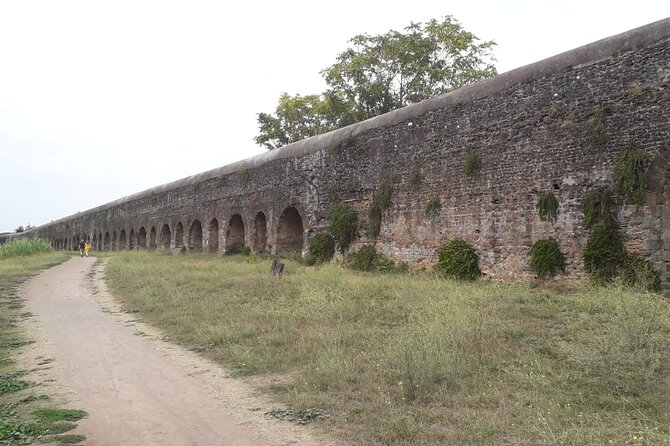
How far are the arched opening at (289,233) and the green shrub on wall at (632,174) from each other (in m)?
10.6

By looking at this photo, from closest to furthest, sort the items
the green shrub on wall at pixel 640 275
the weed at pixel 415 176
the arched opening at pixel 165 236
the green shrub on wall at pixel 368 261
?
the green shrub on wall at pixel 640 275
the weed at pixel 415 176
the green shrub on wall at pixel 368 261
the arched opening at pixel 165 236

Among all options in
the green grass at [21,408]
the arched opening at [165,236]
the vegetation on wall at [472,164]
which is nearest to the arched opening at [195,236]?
the arched opening at [165,236]

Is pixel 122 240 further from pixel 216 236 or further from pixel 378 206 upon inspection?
pixel 378 206

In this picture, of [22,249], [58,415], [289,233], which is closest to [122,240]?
[22,249]

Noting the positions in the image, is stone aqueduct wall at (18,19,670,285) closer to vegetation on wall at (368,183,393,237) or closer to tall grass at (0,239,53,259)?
vegetation on wall at (368,183,393,237)

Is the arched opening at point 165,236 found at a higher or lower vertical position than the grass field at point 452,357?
higher

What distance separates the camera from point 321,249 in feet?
49.1

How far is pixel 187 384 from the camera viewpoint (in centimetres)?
511

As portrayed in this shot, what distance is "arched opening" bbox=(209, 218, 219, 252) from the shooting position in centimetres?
2197

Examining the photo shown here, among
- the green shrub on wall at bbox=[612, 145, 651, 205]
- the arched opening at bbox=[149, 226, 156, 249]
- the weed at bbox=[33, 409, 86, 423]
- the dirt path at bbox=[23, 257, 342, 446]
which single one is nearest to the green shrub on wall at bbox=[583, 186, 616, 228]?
the green shrub on wall at bbox=[612, 145, 651, 205]

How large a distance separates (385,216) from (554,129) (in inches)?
191

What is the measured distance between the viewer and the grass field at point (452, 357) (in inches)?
146

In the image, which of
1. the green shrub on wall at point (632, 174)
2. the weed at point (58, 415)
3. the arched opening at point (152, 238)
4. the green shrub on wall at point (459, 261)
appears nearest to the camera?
the weed at point (58, 415)

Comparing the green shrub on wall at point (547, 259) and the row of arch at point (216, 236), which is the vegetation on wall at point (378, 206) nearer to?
the row of arch at point (216, 236)
